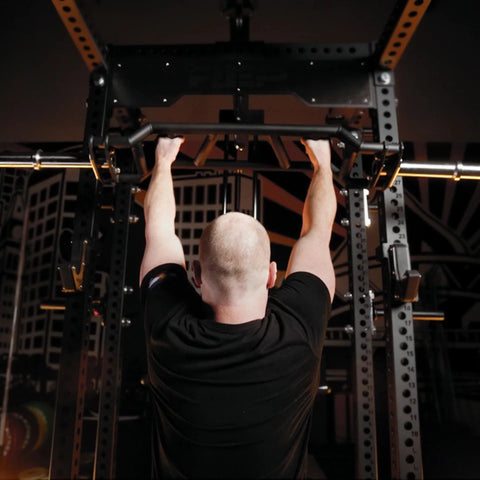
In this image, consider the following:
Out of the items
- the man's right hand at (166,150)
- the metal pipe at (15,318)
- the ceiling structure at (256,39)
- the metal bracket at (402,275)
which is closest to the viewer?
the metal bracket at (402,275)

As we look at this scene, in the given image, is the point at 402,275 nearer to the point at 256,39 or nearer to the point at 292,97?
the point at 256,39

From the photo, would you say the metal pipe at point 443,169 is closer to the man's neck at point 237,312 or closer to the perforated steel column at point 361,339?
the perforated steel column at point 361,339

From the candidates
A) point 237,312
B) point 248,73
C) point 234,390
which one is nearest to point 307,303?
point 237,312

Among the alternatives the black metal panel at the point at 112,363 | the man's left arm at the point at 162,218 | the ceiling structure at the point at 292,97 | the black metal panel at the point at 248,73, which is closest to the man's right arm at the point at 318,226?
the black metal panel at the point at 248,73

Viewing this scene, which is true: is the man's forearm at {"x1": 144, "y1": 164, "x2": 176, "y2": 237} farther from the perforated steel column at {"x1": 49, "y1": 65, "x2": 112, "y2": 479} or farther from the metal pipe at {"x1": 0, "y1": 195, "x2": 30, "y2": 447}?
the metal pipe at {"x1": 0, "y1": 195, "x2": 30, "y2": 447}

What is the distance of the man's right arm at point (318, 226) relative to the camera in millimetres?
1390

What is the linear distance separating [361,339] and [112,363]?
114cm

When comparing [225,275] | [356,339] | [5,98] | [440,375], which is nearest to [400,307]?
[356,339]

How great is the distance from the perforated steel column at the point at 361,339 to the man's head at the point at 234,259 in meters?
0.73

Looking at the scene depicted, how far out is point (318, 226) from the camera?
1519 millimetres

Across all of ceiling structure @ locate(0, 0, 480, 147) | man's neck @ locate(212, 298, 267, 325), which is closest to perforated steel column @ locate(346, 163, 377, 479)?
man's neck @ locate(212, 298, 267, 325)

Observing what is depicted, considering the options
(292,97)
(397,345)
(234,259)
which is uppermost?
(292,97)

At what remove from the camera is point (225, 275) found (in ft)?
4.19

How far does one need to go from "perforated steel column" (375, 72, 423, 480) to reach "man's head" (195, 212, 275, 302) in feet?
2.28
